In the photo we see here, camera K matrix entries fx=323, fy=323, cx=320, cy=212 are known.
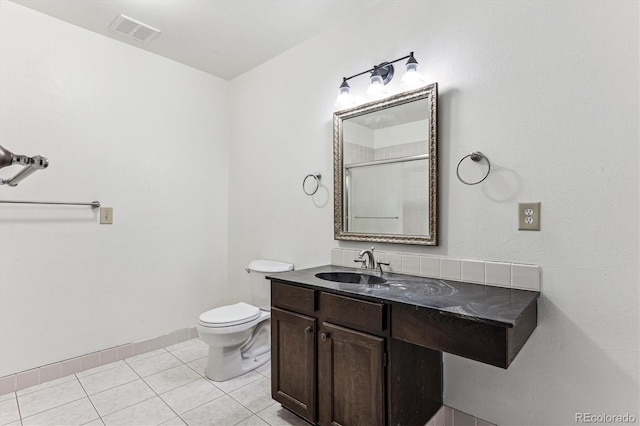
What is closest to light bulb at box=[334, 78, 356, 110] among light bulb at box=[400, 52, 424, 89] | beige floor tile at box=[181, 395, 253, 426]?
light bulb at box=[400, 52, 424, 89]

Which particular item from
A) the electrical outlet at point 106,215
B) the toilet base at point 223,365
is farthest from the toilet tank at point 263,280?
the electrical outlet at point 106,215

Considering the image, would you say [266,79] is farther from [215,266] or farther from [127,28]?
[215,266]

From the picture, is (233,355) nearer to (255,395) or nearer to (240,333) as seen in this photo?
(240,333)

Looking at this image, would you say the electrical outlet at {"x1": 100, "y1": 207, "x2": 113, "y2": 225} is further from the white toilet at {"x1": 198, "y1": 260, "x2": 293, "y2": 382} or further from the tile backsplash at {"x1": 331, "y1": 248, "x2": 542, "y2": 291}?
the tile backsplash at {"x1": 331, "y1": 248, "x2": 542, "y2": 291}

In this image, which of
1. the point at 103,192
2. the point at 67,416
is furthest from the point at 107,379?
the point at 103,192

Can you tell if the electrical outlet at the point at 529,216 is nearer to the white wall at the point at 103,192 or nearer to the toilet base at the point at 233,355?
the toilet base at the point at 233,355

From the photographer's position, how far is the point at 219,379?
2172mm

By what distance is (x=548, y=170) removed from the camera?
1.44 metres

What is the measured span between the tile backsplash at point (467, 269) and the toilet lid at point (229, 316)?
82 cm

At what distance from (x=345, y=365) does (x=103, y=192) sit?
2174 mm

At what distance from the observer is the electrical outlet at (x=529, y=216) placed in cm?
146

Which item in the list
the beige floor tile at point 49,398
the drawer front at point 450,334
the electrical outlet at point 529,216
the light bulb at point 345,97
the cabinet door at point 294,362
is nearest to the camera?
the drawer front at point 450,334

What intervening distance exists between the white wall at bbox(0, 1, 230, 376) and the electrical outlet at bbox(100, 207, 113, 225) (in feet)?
0.12

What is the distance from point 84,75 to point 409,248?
259 centimetres
